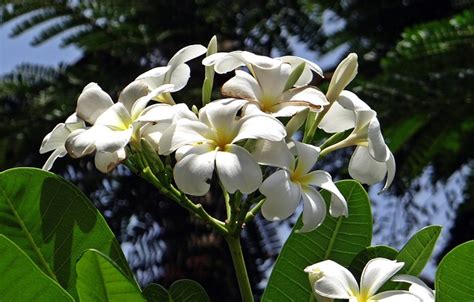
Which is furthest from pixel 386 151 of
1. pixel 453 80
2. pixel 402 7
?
pixel 402 7

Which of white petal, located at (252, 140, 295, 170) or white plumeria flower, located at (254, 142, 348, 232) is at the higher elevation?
white petal, located at (252, 140, 295, 170)

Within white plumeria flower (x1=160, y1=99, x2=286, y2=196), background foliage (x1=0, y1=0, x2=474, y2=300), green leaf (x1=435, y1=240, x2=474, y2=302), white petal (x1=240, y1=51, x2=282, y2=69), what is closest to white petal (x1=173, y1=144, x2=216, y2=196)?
white plumeria flower (x1=160, y1=99, x2=286, y2=196)

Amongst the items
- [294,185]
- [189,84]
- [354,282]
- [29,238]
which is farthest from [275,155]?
[189,84]

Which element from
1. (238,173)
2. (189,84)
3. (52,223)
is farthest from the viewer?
(189,84)

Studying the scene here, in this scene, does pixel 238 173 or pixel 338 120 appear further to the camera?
pixel 338 120

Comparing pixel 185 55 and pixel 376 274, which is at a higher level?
pixel 185 55

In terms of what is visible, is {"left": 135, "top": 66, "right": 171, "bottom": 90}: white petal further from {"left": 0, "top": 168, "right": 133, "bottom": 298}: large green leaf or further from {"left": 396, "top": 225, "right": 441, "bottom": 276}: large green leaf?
{"left": 396, "top": 225, "right": 441, "bottom": 276}: large green leaf

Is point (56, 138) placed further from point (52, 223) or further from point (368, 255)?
point (368, 255)
